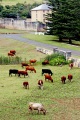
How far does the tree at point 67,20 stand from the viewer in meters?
57.6

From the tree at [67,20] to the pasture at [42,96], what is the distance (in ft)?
60.5

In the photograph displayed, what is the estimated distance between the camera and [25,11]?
106m

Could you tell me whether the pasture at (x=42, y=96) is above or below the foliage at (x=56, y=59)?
above

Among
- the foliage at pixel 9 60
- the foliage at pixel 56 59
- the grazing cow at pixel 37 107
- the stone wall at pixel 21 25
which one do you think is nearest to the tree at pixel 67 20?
the foliage at pixel 56 59

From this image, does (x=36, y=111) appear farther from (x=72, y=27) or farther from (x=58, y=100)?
(x=72, y=27)

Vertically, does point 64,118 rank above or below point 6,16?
above

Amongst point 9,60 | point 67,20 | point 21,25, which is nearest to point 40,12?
point 21,25

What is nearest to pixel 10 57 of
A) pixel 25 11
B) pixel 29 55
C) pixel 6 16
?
pixel 29 55

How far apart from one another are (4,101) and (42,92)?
12.4 ft

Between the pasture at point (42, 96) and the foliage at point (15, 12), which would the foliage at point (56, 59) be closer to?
the pasture at point (42, 96)

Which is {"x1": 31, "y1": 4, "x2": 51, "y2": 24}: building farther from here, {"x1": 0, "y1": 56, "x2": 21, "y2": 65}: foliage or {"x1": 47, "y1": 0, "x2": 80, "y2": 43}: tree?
{"x1": 0, "y1": 56, "x2": 21, "y2": 65}: foliage

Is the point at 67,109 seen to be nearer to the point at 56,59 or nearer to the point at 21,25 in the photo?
the point at 56,59

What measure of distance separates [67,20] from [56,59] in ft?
57.3

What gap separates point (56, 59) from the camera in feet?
139
